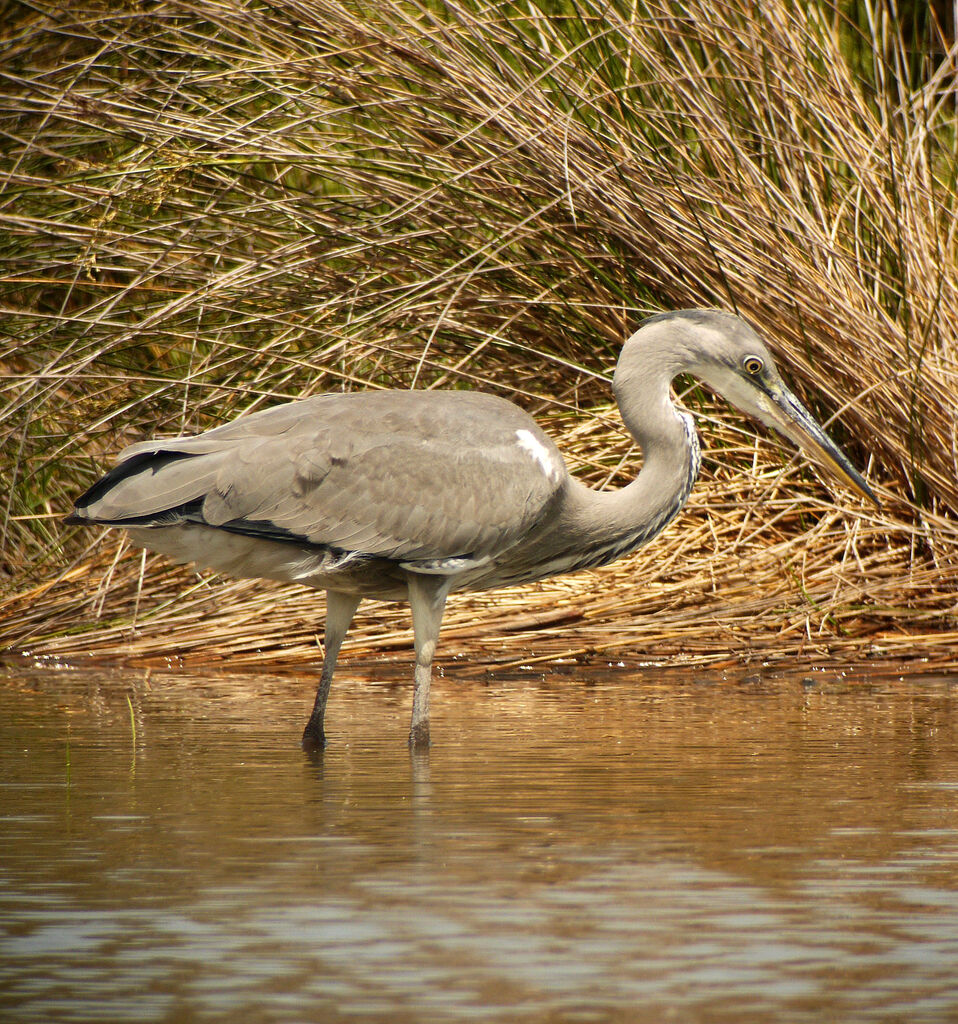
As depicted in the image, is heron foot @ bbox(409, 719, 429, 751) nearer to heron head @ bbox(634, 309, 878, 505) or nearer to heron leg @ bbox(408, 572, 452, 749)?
heron leg @ bbox(408, 572, 452, 749)

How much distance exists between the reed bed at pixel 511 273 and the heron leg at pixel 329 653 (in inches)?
52.9

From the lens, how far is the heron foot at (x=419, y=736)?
17.2 feet

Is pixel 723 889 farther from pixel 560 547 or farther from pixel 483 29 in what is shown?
pixel 483 29

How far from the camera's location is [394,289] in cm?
778

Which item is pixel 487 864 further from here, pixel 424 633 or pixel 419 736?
pixel 424 633

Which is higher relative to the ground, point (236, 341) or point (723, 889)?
point (236, 341)

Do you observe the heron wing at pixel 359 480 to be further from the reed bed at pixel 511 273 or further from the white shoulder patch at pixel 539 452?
the reed bed at pixel 511 273

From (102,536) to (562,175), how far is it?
8.52ft

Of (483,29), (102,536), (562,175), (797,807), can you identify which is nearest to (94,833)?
(797,807)

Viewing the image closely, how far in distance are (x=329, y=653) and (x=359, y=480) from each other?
0.59 meters

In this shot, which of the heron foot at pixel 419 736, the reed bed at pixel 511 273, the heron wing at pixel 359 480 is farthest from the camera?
the reed bed at pixel 511 273

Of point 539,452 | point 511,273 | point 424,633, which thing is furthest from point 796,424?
point 511,273

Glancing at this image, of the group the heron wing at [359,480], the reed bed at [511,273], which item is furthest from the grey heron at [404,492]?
the reed bed at [511,273]

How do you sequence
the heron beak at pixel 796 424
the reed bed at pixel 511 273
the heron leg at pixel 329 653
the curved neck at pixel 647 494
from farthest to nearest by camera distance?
the reed bed at pixel 511 273
the heron beak at pixel 796 424
the curved neck at pixel 647 494
the heron leg at pixel 329 653
